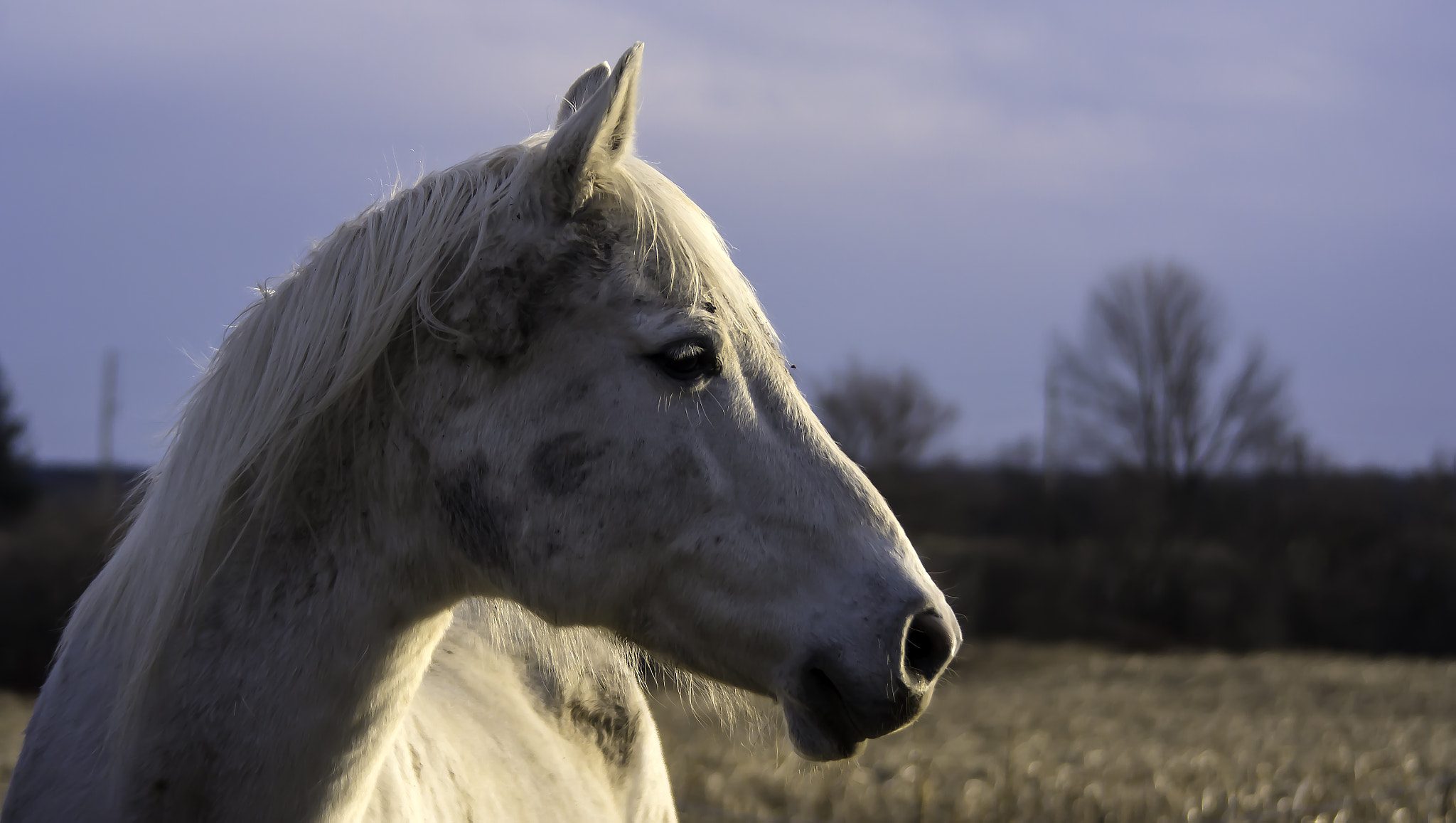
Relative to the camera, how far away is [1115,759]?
25.9 ft

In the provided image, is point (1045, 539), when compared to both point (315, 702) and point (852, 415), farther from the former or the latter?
point (315, 702)

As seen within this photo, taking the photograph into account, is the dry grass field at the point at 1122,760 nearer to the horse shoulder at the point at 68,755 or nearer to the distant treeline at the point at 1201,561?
the horse shoulder at the point at 68,755

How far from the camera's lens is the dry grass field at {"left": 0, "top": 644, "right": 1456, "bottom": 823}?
565cm

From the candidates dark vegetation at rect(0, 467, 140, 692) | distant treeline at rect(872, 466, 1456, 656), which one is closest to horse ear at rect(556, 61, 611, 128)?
dark vegetation at rect(0, 467, 140, 692)

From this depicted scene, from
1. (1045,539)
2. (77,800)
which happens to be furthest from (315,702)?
(1045,539)

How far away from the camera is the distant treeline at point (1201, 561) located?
973 inches

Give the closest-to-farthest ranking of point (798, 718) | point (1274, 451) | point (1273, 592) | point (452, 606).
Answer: point (798, 718), point (452, 606), point (1273, 592), point (1274, 451)

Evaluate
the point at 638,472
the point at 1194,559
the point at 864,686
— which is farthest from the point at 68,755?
the point at 1194,559

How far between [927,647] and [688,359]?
0.62m

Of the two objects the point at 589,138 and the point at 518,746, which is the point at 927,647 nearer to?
the point at 589,138

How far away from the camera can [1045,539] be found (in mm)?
27797

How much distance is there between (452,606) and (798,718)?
2.24 ft

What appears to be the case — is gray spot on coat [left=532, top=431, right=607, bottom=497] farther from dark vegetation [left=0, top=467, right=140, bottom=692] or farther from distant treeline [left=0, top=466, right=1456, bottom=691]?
distant treeline [left=0, top=466, right=1456, bottom=691]

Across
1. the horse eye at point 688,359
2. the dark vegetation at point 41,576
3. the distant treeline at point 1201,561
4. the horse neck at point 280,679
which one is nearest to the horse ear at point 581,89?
the horse eye at point 688,359
